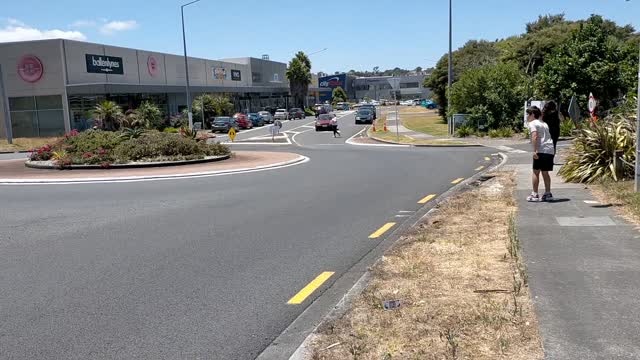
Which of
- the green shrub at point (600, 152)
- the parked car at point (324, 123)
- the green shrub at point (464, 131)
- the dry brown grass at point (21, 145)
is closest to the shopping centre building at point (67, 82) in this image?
the dry brown grass at point (21, 145)

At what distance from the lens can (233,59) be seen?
3312 inches

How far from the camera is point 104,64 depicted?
4747 cm

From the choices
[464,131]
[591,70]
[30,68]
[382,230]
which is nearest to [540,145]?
[382,230]

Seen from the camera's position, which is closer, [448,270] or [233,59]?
[448,270]

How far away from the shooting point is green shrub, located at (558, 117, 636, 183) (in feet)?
39.8

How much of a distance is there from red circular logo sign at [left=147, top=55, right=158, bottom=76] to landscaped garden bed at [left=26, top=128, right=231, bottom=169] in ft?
104

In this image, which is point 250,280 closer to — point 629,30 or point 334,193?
point 334,193

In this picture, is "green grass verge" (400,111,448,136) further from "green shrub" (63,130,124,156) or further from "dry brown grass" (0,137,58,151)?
"dry brown grass" (0,137,58,151)

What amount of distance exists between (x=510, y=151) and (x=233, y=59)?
2557 inches

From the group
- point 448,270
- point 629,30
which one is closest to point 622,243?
point 448,270

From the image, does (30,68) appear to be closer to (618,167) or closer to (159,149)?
(159,149)

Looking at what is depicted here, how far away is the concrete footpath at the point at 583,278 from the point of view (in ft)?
13.6

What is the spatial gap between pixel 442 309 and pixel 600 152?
9.16 m

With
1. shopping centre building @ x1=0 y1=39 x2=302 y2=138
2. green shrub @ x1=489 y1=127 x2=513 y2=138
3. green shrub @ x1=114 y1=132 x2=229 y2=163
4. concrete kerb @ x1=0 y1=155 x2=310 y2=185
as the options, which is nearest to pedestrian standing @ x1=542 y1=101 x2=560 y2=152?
concrete kerb @ x1=0 y1=155 x2=310 y2=185
